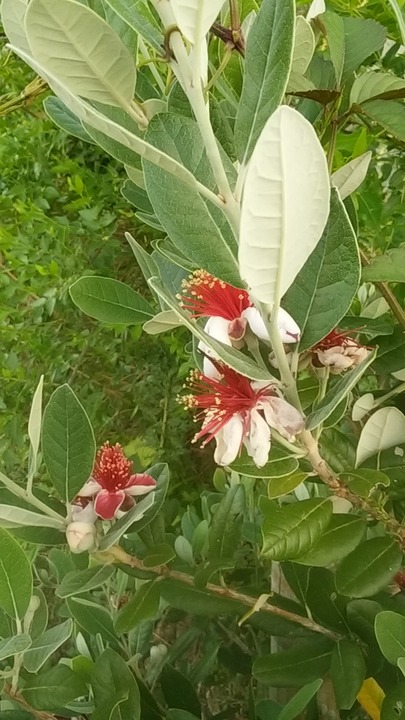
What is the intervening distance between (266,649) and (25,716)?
10.5 inches

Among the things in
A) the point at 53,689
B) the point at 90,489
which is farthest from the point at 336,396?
the point at 53,689

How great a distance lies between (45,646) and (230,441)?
0.24 m

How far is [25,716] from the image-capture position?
56cm

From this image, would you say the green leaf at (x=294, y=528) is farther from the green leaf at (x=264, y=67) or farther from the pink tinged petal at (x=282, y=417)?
the green leaf at (x=264, y=67)

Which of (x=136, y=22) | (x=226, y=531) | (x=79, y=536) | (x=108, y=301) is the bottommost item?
(x=226, y=531)

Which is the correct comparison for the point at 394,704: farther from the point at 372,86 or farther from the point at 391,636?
the point at 372,86

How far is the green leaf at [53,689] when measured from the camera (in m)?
0.55

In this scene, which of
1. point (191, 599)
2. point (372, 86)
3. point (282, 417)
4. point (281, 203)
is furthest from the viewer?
point (191, 599)

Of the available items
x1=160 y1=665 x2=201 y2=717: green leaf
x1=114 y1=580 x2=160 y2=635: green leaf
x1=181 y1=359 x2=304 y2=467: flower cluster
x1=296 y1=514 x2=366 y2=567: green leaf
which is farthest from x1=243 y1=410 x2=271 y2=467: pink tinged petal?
x1=160 y1=665 x2=201 y2=717: green leaf

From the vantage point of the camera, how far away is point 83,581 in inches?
20.9

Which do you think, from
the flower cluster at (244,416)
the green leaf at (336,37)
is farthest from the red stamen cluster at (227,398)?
the green leaf at (336,37)

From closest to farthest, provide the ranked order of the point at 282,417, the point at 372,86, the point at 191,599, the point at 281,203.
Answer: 1. the point at 281,203
2. the point at 282,417
3. the point at 372,86
4. the point at 191,599

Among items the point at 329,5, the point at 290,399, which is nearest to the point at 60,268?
the point at 329,5

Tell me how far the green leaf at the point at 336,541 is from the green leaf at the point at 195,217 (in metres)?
0.22
